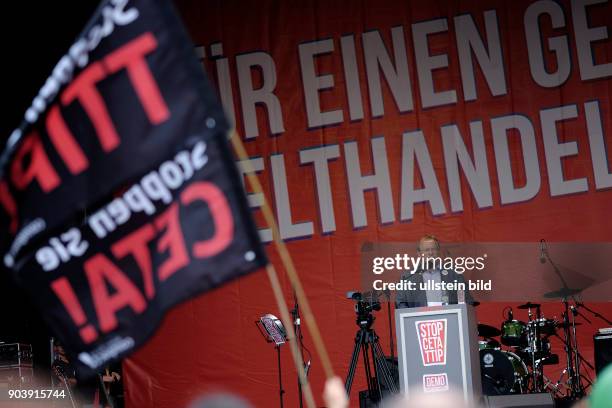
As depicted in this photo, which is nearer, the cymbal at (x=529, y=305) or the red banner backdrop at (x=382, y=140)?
the cymbal at (x=529, y=305)

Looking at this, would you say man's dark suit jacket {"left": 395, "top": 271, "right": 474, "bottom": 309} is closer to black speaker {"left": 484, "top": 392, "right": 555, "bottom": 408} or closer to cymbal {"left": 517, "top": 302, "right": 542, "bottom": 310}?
black speaker {"left": 484, "top": 392, "right": 555, "bottom": 408}

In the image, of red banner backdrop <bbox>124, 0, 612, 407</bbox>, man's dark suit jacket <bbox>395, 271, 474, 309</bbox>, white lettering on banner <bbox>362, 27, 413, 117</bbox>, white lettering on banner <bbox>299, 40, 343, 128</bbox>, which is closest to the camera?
man's dark suit jacket <bbox>395, 271, 474, 309</bbox>

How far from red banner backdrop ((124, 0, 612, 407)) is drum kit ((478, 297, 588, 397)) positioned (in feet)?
2.82

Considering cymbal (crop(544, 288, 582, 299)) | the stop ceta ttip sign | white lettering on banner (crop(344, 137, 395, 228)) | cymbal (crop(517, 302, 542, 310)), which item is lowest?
the stop ceta ttip sign

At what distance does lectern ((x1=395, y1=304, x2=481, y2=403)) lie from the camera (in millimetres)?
5922

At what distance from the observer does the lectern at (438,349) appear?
5.92m

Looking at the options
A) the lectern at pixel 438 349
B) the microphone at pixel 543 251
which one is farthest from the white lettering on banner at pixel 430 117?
the lectern at pixel 438 349

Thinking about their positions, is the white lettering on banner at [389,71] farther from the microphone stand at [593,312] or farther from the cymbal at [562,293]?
the microphone stand at [593,312]

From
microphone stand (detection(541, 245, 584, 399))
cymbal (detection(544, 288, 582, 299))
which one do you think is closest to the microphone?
microphone stand (detection(541, 245, 584, 399))

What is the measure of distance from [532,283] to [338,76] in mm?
2841

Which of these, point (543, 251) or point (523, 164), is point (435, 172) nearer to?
point (523, 164)

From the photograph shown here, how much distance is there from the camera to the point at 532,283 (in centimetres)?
942

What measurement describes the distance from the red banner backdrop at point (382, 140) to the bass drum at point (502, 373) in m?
1.41

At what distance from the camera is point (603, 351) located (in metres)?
7.96
